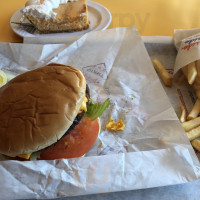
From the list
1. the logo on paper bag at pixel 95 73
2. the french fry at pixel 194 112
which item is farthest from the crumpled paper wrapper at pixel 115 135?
the french fry at pixel 194 112

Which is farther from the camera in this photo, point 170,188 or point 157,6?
point 157,6

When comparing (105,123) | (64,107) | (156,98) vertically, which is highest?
(64,107)

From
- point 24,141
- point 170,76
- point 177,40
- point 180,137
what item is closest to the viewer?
point 24,141

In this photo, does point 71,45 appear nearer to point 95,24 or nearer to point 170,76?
point 95,24

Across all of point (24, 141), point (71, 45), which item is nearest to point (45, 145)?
point (24, 141)

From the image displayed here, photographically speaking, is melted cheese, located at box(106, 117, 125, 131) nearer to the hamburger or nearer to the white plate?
the hamburger

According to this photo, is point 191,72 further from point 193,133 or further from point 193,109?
point 193,133

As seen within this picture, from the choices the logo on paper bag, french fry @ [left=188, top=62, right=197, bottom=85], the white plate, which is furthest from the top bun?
the white plate

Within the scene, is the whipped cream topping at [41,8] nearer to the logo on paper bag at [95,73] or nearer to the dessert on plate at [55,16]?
the dessert on plate at [55,16]
